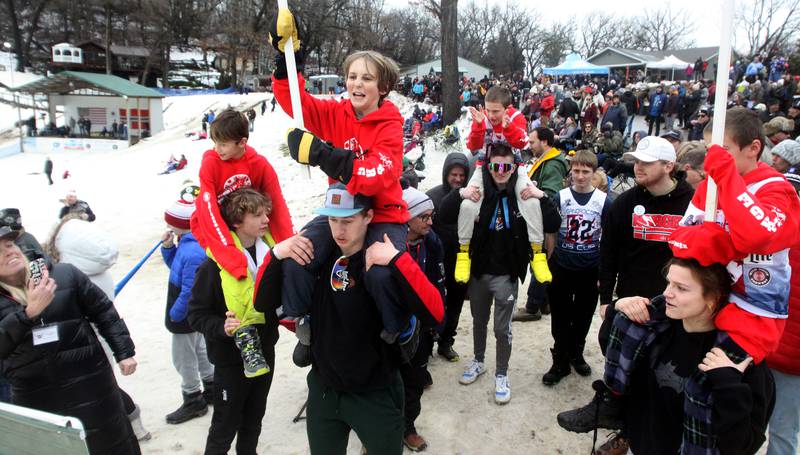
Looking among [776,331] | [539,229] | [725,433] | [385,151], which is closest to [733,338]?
[776,331]

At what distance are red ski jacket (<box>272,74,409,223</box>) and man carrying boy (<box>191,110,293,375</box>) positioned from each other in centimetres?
84

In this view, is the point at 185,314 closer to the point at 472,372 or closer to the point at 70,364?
the point at 70,364

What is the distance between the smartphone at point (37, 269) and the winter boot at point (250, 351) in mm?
1058

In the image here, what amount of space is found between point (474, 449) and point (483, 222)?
5.89 feet

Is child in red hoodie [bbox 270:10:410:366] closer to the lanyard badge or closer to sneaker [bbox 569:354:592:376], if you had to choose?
the lanyard badge

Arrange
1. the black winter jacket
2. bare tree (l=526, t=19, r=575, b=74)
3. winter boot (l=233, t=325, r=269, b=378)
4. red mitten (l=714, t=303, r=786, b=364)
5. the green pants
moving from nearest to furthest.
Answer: red mitten (l=714, t=303, r=786, b=364) → the green pants → the black winter jacket → winter boot (l=233, t=325, r=269, b=378) → bare tree (l=526, t=19, r=575, b=74)

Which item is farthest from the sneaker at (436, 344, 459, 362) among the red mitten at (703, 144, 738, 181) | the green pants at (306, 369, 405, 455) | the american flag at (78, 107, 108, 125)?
the american flag at (78, 107, 108, 125)

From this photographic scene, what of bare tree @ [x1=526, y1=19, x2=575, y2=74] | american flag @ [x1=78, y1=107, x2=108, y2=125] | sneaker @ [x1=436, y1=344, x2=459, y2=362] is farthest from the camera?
bare tree @ [x1=526, y1=19, x2=575, y2=74]

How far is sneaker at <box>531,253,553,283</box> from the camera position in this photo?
4066mm

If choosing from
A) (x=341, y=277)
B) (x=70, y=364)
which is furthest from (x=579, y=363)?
(x=70, y=364)

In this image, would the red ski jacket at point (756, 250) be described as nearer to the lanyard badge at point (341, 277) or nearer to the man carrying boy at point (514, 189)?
the lanyard badge at point (341, 277)

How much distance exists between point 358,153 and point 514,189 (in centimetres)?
190

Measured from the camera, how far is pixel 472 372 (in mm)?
4793

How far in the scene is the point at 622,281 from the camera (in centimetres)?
388
